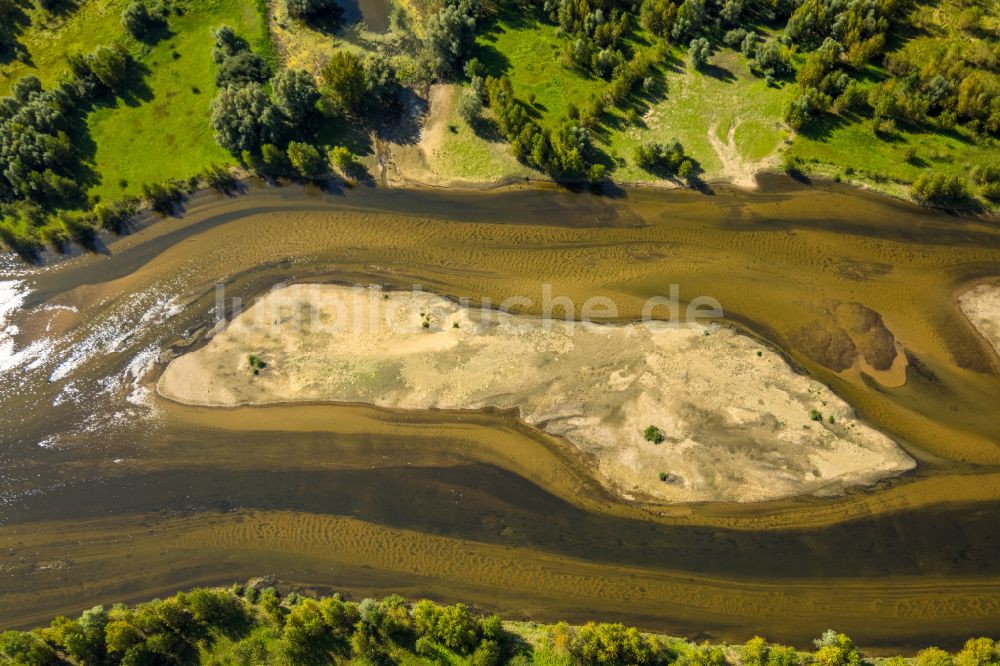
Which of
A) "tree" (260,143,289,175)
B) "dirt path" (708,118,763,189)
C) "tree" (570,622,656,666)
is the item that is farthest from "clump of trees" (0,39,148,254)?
"dirt path" (708,118,763,189)

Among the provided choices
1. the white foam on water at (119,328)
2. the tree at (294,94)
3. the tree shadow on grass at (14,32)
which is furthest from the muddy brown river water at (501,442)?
the tree shadow on grass at (14,32)

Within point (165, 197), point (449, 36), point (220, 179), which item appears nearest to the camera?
point (165, 197)

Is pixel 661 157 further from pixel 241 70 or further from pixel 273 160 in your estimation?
pixel 241 70

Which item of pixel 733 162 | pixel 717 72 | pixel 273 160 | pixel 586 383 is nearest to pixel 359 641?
pixel 586 383

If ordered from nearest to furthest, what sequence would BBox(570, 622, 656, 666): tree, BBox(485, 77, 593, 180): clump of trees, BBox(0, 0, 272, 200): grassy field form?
1. BBox(570, 622, 656, 666): tree
2. BBox(485, 77, 593, 180): clump of trees
3. BBox(0, 0, 272, 200): grassy field

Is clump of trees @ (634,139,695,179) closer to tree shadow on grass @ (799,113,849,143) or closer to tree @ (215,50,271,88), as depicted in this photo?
tree shadow on grass @ (799,113,849,143)
